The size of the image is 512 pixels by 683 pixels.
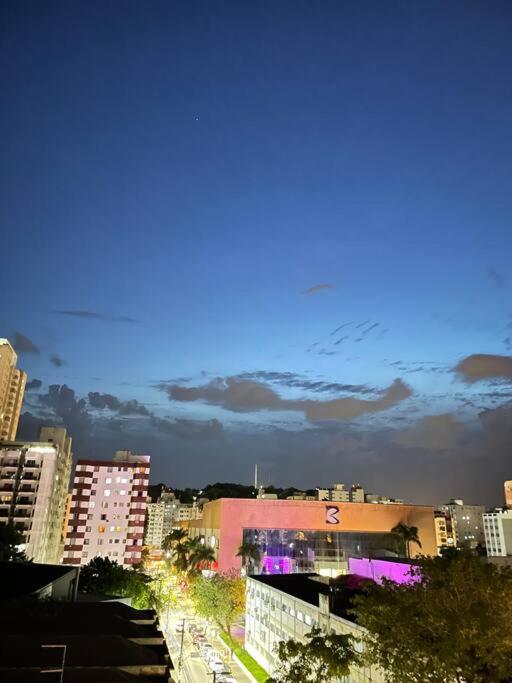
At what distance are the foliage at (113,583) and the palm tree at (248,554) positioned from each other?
125 ft

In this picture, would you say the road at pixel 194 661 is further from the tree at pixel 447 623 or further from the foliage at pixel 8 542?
the tree at pixel 447 623

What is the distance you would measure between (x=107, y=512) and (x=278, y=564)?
4155 centimetres

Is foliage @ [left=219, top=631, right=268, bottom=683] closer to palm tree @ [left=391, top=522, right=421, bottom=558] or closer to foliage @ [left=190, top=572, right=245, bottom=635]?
foliage @ [left=190, top=572, right=245, bottom=635]

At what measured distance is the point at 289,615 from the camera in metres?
51.5

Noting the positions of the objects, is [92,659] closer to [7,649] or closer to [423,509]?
[7,649]

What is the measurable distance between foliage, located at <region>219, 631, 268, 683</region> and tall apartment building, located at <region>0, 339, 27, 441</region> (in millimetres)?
138684

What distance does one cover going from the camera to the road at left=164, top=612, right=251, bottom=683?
55281 millimetres

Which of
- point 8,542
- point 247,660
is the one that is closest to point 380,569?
point 247,660

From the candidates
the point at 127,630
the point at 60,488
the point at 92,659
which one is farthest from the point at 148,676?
the point at 60,488

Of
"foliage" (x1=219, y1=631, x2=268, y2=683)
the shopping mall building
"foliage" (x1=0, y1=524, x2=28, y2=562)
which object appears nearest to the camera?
"foliage" (x1=219, y1=631, x2=268, y2=683)

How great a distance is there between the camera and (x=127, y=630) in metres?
28.1

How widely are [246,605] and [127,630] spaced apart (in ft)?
148

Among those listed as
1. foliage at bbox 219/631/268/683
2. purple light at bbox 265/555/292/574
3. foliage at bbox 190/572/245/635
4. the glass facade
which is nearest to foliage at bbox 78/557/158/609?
foliage at bbox 190/572/245/635

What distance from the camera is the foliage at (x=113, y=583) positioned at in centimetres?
6350
